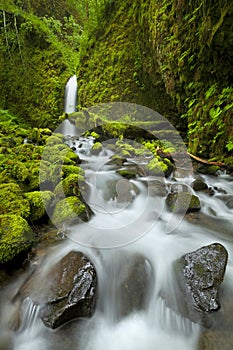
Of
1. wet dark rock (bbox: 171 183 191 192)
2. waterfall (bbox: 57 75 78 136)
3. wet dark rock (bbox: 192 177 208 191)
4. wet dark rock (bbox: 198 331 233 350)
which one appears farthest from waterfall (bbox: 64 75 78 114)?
wet dark rock (bbox: 198 331 233 350)

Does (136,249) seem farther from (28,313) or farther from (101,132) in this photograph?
(101,132)

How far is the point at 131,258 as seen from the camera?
2.81 meters

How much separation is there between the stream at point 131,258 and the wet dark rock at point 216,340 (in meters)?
0.05

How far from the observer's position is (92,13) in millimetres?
10727

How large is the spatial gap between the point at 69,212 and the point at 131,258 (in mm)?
1120

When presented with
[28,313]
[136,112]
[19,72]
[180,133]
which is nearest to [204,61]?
[180,133]

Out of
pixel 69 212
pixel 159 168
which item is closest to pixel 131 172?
pixel 159 168

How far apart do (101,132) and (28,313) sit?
756cm

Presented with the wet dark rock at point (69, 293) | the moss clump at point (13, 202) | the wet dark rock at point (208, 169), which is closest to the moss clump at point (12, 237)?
the moss clump at point (13, 202)

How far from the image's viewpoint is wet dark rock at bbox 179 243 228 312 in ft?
6.79

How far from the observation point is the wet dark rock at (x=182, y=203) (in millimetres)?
3887

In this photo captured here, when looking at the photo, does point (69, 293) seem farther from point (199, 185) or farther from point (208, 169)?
point (208, 169)

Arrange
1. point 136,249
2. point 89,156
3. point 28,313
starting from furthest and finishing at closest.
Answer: point 89,156
point 136,249
point 28,313

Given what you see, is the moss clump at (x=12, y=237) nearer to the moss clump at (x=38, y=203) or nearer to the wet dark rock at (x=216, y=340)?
the moss clump at (x=38, y=203)
